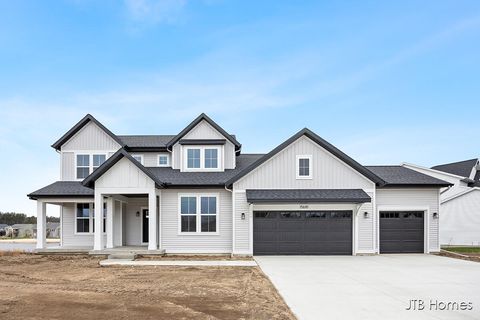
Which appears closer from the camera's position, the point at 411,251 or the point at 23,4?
the point at 23,4

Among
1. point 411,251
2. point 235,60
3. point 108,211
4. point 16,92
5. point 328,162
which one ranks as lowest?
point 411,251

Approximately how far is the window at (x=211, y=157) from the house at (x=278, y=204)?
73 cm

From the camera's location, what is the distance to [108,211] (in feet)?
69.8

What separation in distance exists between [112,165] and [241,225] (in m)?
6.77

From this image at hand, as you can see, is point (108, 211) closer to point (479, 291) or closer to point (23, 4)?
point (23, 4)

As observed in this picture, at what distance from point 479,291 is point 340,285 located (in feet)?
11.5

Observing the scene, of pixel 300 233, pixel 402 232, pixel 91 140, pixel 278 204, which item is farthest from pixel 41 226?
pixel 402 232

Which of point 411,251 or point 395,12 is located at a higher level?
point 395,12

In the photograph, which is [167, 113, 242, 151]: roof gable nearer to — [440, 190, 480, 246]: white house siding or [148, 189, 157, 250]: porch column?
[148, 189, 157, 250]: porch column

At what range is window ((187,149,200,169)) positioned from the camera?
23.0m

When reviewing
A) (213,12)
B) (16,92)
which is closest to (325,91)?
(213,12)

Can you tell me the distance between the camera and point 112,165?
20281mm

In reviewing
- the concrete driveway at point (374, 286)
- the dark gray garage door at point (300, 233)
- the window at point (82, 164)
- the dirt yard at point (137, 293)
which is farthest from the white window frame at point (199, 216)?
the window at point (82, 164)

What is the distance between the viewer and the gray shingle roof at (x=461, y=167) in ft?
128
